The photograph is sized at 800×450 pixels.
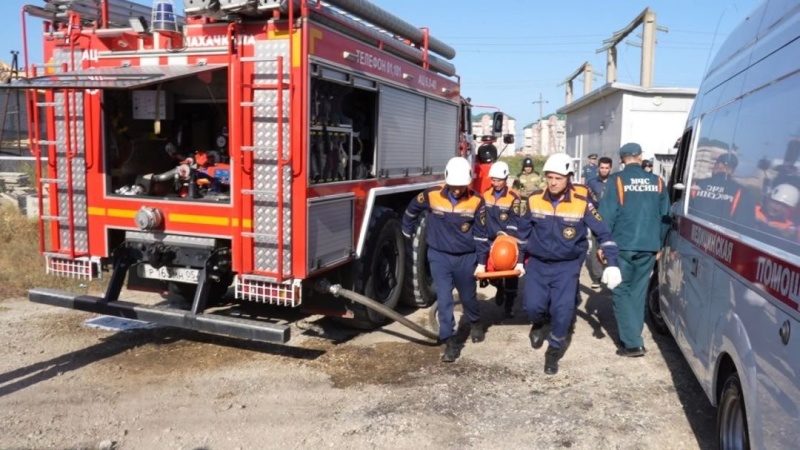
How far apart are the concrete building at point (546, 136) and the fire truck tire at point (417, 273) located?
4483 centimetres

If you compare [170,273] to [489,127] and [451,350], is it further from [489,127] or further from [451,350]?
[489,127]

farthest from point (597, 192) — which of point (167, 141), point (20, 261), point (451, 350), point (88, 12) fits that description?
point (20, 261)

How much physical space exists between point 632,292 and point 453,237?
1689mm

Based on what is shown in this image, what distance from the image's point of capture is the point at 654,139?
1594 cm

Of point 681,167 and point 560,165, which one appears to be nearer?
point 560,165

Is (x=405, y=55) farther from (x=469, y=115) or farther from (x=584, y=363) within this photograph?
(x=584, y=363)

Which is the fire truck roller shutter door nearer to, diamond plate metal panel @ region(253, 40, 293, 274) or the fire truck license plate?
diamond plate metal panel @ region(253, 40, 293, 274)

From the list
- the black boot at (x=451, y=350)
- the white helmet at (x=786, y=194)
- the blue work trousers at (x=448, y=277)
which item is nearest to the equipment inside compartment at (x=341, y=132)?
the blue work trousers at (x=448, y=277)

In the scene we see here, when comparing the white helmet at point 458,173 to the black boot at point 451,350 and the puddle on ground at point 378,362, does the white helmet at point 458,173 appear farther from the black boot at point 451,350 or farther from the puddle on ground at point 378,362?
the puddle on ground at point 378,362

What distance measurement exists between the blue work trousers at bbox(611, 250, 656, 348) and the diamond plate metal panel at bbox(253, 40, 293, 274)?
9.84 ft

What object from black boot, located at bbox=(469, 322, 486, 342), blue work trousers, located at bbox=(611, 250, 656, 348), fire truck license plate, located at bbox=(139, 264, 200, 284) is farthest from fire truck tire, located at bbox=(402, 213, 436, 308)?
fire truck license plate, located at bbox=(139, 264, 200, 284)

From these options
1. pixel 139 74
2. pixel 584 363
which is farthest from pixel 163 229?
pixel 584 363

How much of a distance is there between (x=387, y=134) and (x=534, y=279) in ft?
6.69

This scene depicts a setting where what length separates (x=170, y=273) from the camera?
5.58 metres
